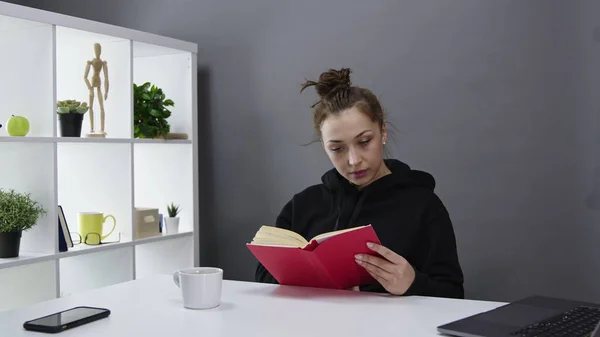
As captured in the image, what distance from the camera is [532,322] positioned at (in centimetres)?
119

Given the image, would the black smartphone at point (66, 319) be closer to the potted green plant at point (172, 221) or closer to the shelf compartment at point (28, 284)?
the shelf compartment at point (28, 284)

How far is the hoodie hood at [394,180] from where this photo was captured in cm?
196

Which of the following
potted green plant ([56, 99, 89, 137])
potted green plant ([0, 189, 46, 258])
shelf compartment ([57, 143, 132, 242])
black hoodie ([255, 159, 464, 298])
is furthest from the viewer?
shelf compartment ([57, 143, 132, 242])

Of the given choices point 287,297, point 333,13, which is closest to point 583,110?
point 333,13

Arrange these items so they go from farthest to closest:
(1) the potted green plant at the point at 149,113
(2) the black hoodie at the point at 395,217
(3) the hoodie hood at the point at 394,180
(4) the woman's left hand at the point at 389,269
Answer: (1) the potted green plant at the point at 149,113 < (3) the hoodie hood at the point at 394,180 < (2) the black hoodie at the point at 395,217 < (4) the woman's left hand at the point at 389,269

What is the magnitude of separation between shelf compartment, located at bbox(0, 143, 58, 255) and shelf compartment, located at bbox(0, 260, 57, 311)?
0.23 ft

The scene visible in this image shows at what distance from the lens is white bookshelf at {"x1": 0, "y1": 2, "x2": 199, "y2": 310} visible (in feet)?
8.47

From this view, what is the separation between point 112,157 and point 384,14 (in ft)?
4.54

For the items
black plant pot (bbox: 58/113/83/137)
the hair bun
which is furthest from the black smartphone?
black plant pot (bbox: 58/113/83/137)

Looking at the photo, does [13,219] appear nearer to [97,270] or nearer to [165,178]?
[97,270]

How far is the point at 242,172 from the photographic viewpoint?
10.8 ft

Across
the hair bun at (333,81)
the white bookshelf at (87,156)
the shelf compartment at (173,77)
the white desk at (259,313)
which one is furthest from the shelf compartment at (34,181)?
the hair bun at (333,81)

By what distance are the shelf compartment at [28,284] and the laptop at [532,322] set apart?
6.26ft

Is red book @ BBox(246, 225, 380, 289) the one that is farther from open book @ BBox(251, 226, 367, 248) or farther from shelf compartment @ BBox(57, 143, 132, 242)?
shelf compartment @ BBox(57, 143, 132, 242)
